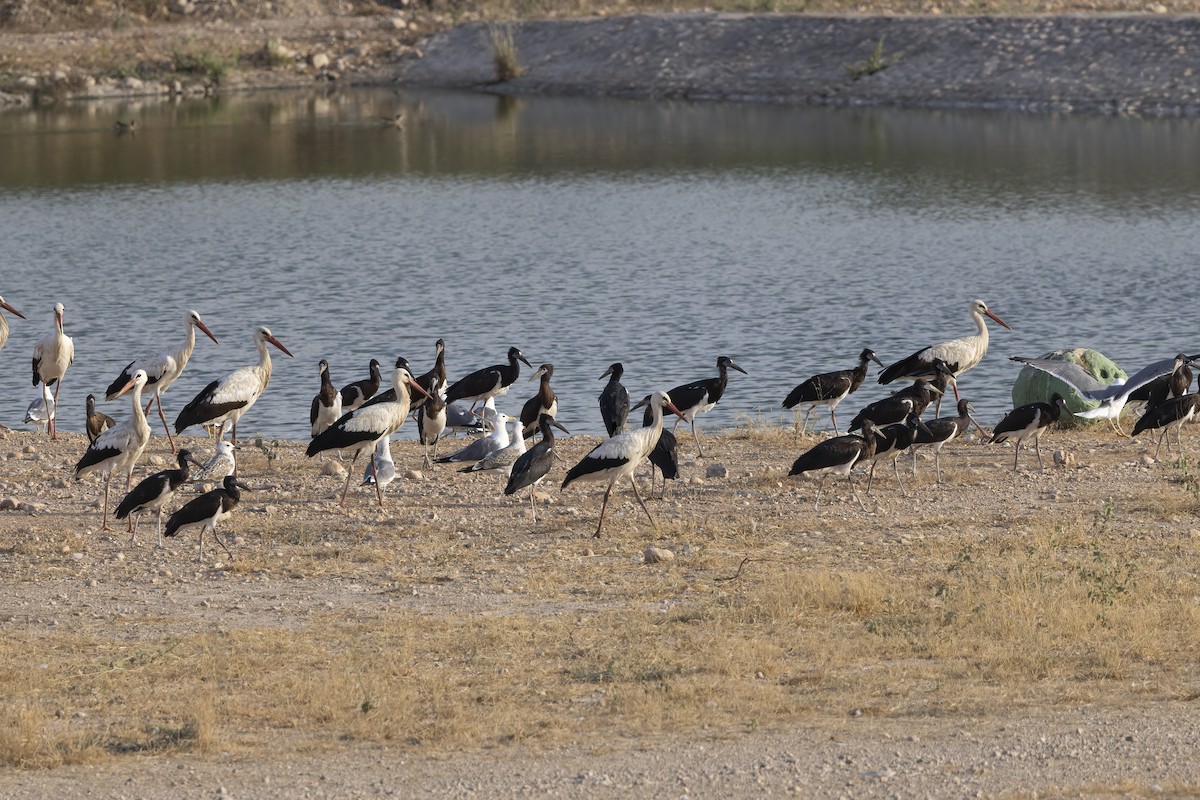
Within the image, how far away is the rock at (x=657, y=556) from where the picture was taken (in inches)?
546

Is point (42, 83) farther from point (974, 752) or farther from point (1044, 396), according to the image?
point (974, 752)

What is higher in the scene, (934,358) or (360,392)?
(934,358)

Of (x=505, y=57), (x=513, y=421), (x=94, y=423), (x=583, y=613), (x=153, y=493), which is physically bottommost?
(x=583, y=613)

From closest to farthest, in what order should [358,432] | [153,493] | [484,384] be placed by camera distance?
[153,493] < [358,432] < [484,384]

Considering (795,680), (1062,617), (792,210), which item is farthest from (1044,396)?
(792,210)

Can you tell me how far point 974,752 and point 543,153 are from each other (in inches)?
1753

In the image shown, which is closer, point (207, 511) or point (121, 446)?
point (207, 511)

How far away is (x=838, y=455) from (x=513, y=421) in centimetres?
399

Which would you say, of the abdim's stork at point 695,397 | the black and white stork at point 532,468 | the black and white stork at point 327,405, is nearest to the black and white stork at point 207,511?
the black and white stork at point 532,468

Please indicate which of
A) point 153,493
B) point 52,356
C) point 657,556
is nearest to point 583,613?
point 657,556

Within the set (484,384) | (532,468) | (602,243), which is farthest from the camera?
(602,243)

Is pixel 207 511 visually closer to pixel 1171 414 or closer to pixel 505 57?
pixel 1171 414

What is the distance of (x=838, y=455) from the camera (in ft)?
50.8

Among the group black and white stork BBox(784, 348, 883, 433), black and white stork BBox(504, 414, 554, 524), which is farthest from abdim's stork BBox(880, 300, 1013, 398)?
black and white stork BBox(504, 414, 554, 524)
